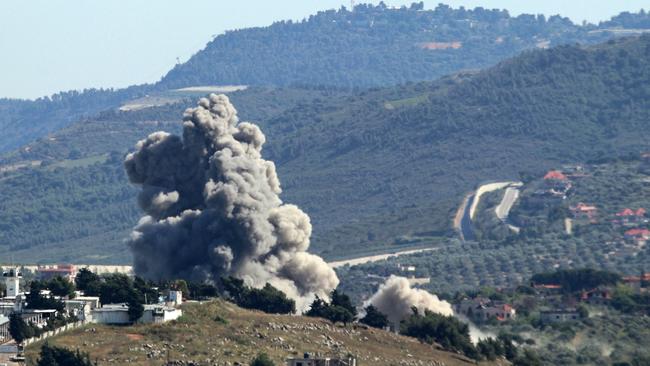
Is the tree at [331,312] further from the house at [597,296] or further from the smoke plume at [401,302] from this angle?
the house at [597,296]

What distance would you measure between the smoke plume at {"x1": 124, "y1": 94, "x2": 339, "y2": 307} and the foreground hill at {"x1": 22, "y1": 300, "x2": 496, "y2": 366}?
51.7ft

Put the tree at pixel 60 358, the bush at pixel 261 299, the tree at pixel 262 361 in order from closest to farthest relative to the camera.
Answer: the tree at pixel 60 358, the tree at pixel 262 361, the bush at pixel 261 299

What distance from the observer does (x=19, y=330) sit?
109 meters

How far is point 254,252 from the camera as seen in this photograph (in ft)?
477

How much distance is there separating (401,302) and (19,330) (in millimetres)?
43319

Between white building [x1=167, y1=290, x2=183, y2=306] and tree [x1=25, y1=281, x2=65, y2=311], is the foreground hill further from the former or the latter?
tree [x1=25, y1=281, x2=65, y2=311]

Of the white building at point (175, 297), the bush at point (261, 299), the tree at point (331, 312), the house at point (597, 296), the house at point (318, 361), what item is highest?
the house at point (318, 361)

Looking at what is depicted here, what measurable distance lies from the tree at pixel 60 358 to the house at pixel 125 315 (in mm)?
14991

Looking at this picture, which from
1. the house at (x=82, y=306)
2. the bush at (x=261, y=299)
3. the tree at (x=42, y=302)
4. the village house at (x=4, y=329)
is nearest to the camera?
the village house at (x=4, y=329)

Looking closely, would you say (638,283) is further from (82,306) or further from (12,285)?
(82,306)

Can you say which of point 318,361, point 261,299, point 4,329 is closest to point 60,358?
point 4,329

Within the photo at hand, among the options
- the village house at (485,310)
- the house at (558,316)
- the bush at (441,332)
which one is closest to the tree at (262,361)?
the bush at (441,332)

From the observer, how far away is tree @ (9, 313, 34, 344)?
108688 millimetres

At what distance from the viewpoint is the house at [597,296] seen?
162 meters
